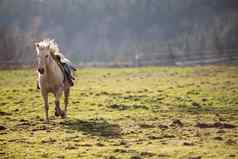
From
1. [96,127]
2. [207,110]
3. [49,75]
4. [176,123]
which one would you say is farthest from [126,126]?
[207,110]

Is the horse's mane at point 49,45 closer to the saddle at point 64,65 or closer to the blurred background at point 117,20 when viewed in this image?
the saddle at point 64,65

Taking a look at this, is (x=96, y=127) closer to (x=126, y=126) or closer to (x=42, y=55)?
(x=126, y=126)

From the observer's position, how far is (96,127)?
15312 millimetres

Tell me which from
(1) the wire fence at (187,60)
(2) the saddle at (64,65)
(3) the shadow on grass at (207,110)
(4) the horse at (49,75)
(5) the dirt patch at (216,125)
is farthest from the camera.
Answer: (1) the wire fence at (187,60)

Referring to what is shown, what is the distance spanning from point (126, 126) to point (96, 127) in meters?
0.88

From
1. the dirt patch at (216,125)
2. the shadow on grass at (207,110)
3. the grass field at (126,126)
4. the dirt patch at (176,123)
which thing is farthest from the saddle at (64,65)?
the dirt patch at (216,125)

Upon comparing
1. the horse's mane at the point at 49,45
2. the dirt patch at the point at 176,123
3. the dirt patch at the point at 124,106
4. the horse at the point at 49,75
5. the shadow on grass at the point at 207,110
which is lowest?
the dirt patch at the point at 176,123

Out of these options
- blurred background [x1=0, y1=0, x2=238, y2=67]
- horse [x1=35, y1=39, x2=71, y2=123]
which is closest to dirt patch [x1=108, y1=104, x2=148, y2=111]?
horse [x1=35, y1=39, x2=71, y2=123]

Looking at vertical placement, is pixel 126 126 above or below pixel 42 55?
below

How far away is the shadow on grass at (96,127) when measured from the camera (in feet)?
46.6

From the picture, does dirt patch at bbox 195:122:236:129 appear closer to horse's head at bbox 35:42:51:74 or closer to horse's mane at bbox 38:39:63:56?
horse's head at bbox 35:42:51:74

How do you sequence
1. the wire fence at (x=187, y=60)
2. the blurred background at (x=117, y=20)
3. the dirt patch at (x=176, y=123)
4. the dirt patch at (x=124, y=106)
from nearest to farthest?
the dirt patch at (x=176, y=123) → the dirt patch at (x=124, y=106) → the wire fence at (x=187, y=60) → the blurred background at (x=117, y=20)

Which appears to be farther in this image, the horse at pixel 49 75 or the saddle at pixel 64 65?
the saddle at pixel 64 65

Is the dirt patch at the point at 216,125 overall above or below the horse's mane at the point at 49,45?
below
